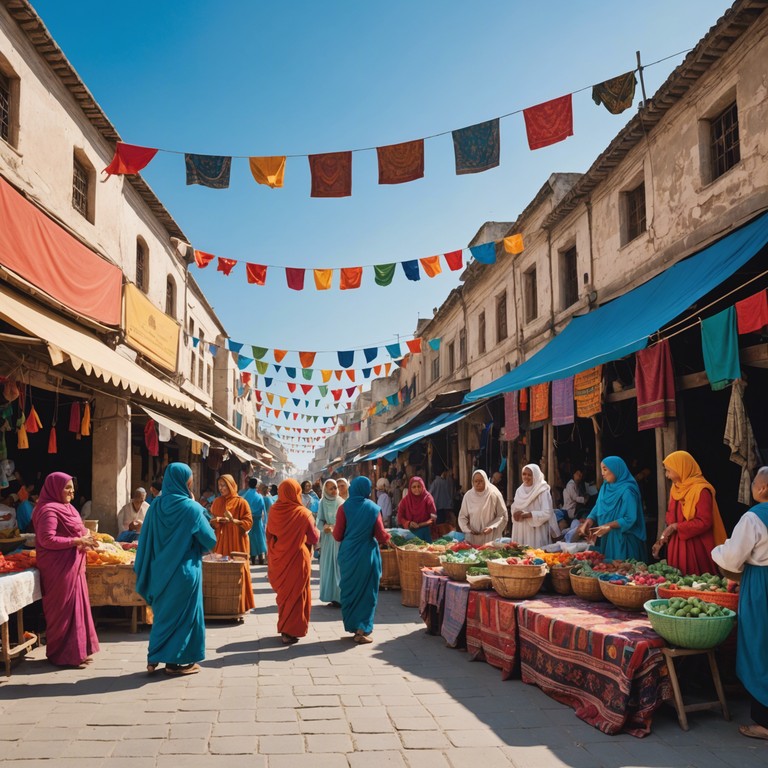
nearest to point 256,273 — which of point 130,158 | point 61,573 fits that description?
point 130,158

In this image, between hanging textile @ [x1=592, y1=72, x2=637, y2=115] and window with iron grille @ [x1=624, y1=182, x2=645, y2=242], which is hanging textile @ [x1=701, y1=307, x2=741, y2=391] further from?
window with iron grille @ [x1=624, y1=182, x2=645, y2=242]

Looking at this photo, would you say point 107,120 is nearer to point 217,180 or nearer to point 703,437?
point 217,180

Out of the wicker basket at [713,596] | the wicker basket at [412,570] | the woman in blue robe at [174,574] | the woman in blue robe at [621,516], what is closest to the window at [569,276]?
the wicker basket at [412,570]

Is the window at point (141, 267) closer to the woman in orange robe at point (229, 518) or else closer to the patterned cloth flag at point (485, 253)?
the patterned cloth flag at point (485, 253)

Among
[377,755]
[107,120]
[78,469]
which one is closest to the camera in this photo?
[377,755]

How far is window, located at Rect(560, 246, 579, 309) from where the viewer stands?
13.8 meters

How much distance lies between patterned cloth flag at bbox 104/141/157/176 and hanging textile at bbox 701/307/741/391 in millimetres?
7485

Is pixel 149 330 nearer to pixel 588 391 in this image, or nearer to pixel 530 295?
pixel 530 295

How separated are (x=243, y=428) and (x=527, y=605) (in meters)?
36.9

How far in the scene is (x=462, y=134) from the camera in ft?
30.1

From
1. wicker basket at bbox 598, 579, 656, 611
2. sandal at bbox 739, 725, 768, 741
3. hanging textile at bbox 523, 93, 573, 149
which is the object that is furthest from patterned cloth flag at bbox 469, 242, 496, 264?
sandal at bbox 739, 725, 768, 741

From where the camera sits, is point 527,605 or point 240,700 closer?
point 240,700

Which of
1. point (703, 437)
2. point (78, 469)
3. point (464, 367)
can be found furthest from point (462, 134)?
point (464, 367)

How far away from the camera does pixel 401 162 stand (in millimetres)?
9469
